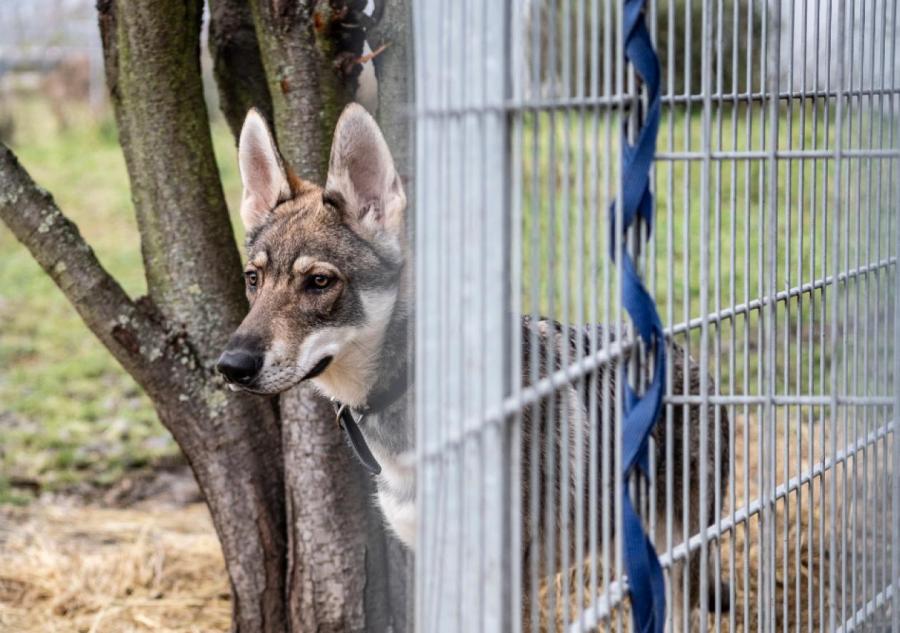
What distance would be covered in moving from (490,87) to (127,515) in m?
4.09

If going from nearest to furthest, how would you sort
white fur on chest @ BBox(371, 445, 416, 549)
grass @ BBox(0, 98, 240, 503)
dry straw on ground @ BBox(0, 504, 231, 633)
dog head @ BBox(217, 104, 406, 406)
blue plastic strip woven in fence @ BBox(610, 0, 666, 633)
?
blue plastic strip woven in fence @ BBox(610, 0, 666, 633) → dog head @ BBox(217, 104, 406, 406) → white fur on chest @ BBox(371, 445, 416, 549) → dry straw on ground @ BBox(0, 504, 231, 633) → grass @ BBox(0, 98, 240, 503)

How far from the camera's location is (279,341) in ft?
10.5

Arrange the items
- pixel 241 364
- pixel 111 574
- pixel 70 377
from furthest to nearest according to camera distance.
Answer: pixel 70 377 < pixel 111 574 < pixel 241 364

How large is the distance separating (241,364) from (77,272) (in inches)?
36.4

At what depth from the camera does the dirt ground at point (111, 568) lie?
170 inches

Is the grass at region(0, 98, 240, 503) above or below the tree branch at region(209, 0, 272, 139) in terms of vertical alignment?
below

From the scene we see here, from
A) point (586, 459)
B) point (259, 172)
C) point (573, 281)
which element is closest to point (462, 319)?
point (586, 459)

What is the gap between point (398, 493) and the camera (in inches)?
134

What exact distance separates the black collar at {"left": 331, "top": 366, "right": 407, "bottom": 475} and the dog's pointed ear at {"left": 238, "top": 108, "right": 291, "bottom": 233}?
0.63 m

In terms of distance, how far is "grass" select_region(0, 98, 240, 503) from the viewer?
Answer: 20.3 feet

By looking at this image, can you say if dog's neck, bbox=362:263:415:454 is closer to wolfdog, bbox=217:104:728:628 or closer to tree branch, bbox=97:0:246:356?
wolfdog, bbox=217:104:728:628

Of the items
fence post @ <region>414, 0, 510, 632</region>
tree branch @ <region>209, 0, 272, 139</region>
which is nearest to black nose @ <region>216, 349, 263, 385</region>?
tree branch @ <region>209, 0, 272, 139</region>

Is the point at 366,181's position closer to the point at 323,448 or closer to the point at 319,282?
the point at 319,282

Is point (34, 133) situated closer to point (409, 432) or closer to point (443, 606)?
point (409, 432)
